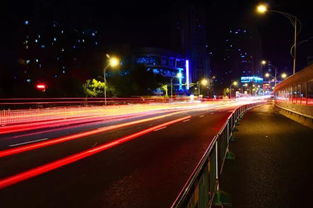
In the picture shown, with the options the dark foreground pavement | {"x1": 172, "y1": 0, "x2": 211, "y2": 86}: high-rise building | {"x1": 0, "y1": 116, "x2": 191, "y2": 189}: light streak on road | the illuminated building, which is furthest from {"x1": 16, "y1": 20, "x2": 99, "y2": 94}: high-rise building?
the dark foreground pavement

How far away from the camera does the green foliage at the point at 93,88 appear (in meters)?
60.2

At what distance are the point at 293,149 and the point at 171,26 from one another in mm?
167160

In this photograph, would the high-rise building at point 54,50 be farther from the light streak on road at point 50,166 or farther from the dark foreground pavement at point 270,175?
the dark foreground pavement at point 270,175

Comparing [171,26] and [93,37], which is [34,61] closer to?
[93,37]

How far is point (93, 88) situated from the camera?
63.2 m

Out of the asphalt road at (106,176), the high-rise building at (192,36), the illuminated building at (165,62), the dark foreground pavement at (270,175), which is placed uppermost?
the high-rise building at (192,36)

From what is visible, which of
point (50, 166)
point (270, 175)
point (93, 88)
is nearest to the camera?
point (270, 175)

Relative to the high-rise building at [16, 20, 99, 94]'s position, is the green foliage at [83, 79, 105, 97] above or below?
below

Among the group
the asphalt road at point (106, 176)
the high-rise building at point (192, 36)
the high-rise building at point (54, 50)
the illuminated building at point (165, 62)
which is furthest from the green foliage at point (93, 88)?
the high-rise building at point (192, 36)

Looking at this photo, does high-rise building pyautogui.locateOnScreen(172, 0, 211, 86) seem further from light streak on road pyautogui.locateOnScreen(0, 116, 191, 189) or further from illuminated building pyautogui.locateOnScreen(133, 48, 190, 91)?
light streak on road pyautogui.locateOnScreen(0, 116, 191, 189)

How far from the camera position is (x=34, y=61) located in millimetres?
100688

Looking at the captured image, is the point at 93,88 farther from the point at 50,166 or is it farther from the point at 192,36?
the point at 192,36

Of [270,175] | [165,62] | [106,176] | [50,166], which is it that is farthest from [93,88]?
[165,62]

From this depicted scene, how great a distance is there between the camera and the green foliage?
60.2 meters
